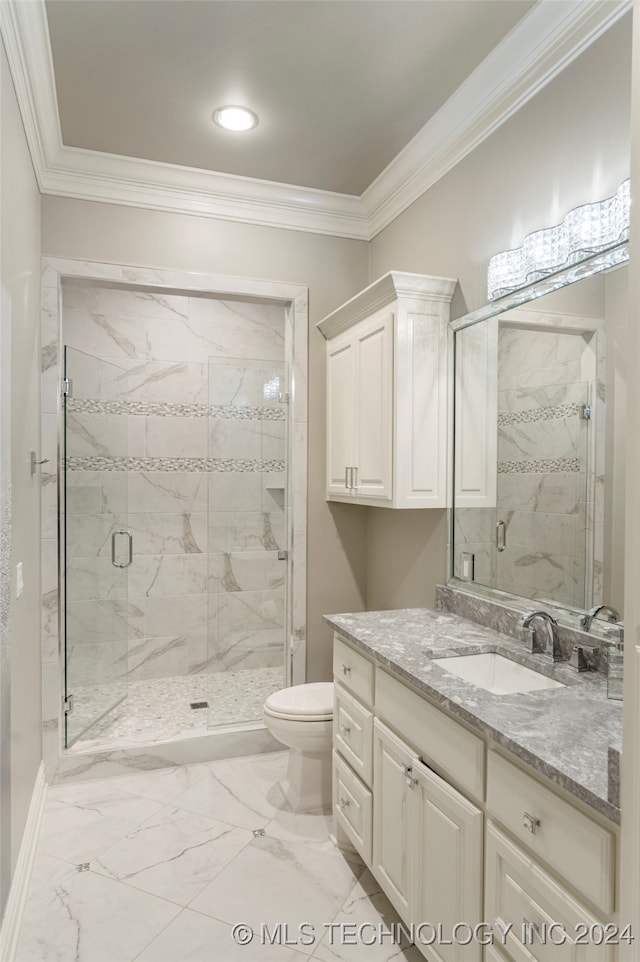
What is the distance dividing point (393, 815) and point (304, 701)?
82 centimetres

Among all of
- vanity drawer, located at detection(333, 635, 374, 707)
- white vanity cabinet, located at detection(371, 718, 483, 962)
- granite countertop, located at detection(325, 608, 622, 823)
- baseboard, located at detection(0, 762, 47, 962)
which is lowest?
baseboard, located at detection(0, 762, 47, 962)

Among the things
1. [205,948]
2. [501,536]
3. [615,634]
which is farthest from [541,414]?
[205,948]

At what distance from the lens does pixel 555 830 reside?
1.12 meters

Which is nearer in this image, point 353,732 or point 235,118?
point 353,732

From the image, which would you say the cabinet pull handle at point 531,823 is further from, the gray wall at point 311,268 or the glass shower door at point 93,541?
the glass shower door at point 93,541

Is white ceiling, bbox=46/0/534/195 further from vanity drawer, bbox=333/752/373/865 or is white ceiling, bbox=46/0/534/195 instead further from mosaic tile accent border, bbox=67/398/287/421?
vanity drawer, bbox=333/752/373/865

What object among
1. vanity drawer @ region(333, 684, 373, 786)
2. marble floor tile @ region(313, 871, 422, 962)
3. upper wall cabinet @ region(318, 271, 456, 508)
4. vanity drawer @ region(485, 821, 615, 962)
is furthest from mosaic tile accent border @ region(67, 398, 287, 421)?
vanity drawer @ region(485, 821, 615, 962)

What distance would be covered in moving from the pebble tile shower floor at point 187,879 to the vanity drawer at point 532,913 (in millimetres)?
695

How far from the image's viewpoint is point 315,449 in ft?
10.5

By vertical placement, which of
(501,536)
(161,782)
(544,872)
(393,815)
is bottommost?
(161,782)

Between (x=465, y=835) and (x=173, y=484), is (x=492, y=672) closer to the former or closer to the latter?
(x=465, y=835)

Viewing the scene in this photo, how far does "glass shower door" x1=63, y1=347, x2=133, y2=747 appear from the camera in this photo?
2.86 m

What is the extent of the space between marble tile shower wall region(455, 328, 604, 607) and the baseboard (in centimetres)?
185

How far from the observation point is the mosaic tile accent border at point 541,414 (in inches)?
72.8
